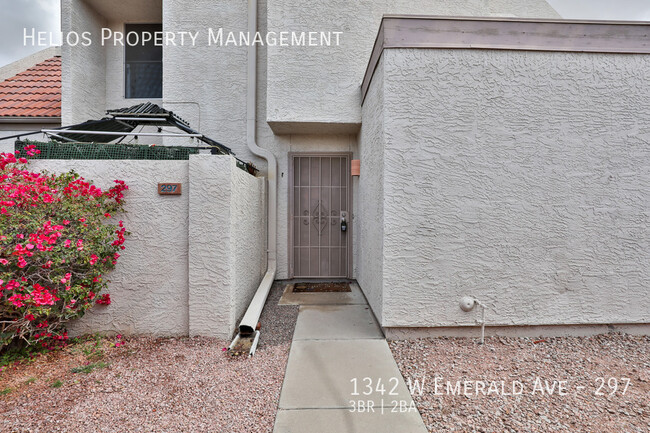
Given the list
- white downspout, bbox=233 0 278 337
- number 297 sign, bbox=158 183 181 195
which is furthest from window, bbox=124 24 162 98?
number 297 sign, bbox=158 183 181 195

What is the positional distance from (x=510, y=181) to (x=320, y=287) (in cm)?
420

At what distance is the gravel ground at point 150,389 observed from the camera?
2.55 meters

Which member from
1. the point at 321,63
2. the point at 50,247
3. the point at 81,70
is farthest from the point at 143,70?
the point at 50,247

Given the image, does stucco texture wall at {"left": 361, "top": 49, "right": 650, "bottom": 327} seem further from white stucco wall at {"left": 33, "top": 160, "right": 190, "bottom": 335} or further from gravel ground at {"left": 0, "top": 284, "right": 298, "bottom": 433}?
white stucco wall at {"left": 33, "top": 160, "right": 190, "bottom": 335}

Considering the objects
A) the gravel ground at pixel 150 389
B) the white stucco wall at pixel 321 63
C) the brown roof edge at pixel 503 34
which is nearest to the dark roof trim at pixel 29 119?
the white stucco wall at pixel 321 63

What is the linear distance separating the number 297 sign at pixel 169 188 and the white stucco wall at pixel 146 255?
2.5 inches

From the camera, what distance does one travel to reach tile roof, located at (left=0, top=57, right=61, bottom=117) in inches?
269

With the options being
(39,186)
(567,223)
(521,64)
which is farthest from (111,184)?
(567,223)

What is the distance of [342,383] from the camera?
3.15 metres

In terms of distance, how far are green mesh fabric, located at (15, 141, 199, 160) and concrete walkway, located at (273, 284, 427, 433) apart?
3.27 metres

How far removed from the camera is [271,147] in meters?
6.84

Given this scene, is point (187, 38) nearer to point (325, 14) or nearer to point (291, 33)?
point (291, 33)

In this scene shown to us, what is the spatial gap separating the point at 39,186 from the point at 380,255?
438 cm

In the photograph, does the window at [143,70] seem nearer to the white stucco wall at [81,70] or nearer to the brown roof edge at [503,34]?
the white stucco wall at [81,70]
